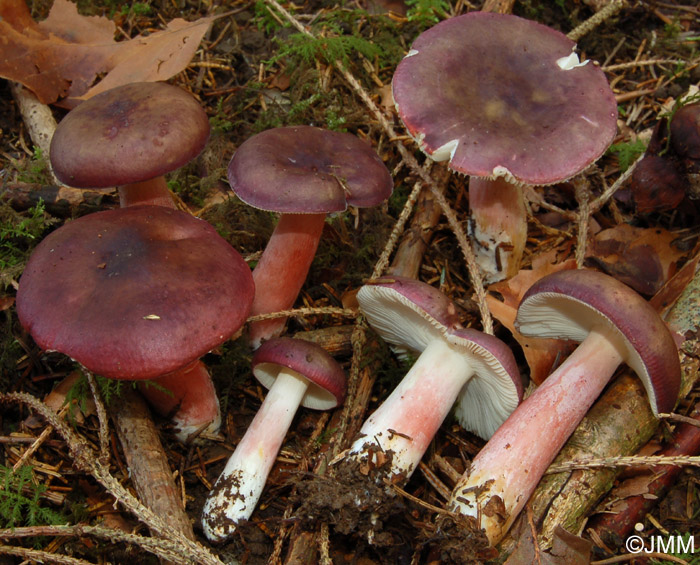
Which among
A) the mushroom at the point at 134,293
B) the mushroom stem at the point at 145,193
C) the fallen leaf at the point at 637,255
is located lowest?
the fallen leaf at the point at 637,255

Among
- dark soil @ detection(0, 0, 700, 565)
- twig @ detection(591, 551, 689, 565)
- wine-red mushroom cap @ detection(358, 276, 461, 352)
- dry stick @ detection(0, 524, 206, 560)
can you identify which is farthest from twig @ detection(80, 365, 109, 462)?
twig @ detection(591, 551, 689, 565)

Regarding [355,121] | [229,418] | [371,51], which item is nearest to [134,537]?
[229,418]

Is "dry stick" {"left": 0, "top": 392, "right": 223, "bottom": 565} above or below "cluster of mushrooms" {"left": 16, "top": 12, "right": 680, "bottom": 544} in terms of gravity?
below

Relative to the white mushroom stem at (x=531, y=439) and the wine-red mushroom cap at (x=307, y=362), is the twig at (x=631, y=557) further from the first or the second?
the wine-red mushroom cap at (x=307, y=362)

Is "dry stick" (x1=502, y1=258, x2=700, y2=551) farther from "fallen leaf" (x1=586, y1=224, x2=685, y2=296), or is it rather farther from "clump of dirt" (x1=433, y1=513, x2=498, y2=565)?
"fallen leaf" (x1=586, y1=224, x2=685, y2=296)

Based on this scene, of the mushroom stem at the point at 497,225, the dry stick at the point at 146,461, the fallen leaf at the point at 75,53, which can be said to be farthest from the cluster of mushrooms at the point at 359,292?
the fallen leaf at the point at 75,53

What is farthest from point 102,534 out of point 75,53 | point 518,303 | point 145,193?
point 75,53
